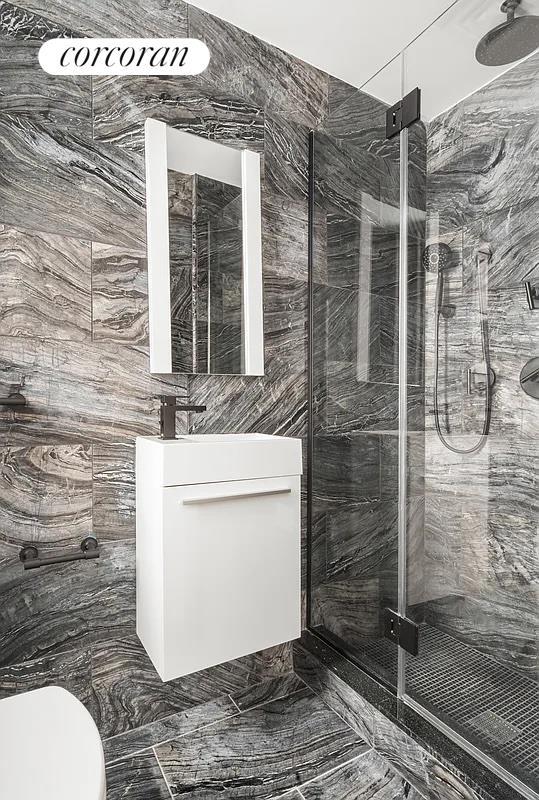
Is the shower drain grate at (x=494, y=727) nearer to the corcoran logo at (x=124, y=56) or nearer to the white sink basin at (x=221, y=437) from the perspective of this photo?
the white sink basin at (x=221, y=437)

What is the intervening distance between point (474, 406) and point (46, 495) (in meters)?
1.28

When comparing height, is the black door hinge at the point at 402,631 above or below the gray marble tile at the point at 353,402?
below

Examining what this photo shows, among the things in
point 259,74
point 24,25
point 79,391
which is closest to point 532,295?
point 79,391

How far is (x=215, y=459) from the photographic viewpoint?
4.88ft

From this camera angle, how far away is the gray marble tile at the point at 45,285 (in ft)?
4.83

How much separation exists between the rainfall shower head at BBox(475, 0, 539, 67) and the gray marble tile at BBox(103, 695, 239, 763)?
216cm

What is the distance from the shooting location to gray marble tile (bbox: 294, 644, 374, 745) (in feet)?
5.40

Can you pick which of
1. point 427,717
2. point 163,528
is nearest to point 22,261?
point 163,528

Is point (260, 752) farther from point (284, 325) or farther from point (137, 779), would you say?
point (284, 325)

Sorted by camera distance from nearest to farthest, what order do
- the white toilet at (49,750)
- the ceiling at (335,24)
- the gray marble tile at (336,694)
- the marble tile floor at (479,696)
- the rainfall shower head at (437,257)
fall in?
the white toilet at (49,750) < the marble tile floor at (479,696) < the rainfall shower head at (437,257) < the gray marble tile at (336,694) < the ceiling at (335,24)

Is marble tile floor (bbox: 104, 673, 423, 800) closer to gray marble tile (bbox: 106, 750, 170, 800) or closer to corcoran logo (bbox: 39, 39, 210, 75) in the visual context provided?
gray marble tile (bbox: 106, 750, 170, 800)

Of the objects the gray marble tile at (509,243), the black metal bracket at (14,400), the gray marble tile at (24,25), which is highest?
the gray marble tile at (24,25)

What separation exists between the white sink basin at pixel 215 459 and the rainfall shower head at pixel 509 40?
1199 millimetres

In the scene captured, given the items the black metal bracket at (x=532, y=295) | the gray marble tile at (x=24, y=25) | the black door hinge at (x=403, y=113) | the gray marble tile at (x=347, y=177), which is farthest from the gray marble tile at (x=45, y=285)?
the black metal bracket at (x=532, y=295)
